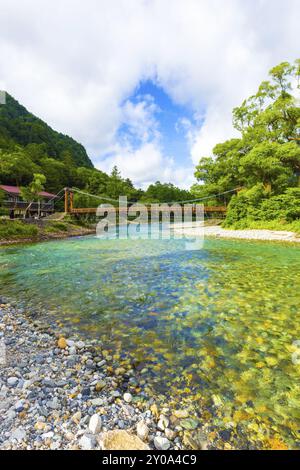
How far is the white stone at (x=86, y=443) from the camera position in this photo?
6.45 ft

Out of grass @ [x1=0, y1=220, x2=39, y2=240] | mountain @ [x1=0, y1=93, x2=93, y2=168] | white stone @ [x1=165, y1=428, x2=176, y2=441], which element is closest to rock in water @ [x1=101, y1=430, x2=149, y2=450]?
white stone @ [x1=165, y1=428, x2=176, y2=441]

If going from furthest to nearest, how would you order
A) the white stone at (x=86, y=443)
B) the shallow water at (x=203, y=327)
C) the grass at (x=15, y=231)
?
1. the grass at (x=15, y=231)
2. the shallow water at (x=203, y=327)
3. the white stone at (x=86, y=443)

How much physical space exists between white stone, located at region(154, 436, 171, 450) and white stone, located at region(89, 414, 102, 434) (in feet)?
1.83

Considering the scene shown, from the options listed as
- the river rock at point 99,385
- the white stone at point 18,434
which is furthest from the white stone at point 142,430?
the white stone at point 18,434

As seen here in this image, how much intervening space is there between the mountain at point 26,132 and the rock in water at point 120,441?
8168 cm

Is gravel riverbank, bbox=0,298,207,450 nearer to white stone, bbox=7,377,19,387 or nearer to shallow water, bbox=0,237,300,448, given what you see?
white stone, bbox=7,377,19,387

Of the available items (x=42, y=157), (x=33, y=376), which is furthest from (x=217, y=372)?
(x=42, y=157)

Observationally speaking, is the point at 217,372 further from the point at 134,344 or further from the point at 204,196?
Result: the point at 204,196

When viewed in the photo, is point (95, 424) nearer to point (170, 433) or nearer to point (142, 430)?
A: point (142, 430)

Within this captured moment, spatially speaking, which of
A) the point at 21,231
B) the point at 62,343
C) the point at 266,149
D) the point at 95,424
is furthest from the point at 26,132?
the point at 95,424

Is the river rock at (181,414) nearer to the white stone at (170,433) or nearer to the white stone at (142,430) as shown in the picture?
the white stone at (170,433)

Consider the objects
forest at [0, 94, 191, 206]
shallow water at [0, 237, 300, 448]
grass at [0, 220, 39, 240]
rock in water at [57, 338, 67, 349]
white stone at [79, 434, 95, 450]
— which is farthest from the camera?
forest at [0, 94, 191, 206]

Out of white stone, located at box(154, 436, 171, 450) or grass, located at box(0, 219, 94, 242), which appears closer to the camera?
white stone, located at box(154, 436, 171, 450)

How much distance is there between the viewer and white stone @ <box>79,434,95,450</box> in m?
1.97
